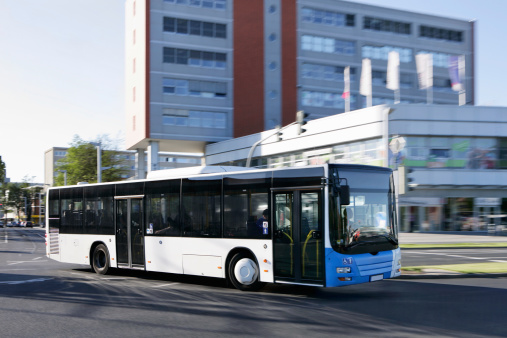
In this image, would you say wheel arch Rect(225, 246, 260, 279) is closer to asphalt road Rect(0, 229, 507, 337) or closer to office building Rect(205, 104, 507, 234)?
asphalt road Rect(0, 229, 507, 337)

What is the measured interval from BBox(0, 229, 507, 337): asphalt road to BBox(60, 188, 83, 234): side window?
8.55ft

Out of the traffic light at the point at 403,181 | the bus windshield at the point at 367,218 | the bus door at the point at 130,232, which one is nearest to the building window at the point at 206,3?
the traffic light at the point at 403,181

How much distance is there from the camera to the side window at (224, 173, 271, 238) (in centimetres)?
1180

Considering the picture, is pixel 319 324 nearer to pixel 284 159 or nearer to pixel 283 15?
pixel 284 159

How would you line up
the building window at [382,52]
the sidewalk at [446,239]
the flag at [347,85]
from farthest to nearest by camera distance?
the building window at [382,52]
the flag at [347,85]
the sidewalk at [446,239]

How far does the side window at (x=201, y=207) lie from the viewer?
12773 millimetres

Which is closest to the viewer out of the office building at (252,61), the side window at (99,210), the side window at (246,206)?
the side window at (246,206)

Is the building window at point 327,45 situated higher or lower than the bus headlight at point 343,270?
higher

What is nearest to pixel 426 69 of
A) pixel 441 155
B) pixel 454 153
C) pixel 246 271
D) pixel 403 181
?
pixel 441 155

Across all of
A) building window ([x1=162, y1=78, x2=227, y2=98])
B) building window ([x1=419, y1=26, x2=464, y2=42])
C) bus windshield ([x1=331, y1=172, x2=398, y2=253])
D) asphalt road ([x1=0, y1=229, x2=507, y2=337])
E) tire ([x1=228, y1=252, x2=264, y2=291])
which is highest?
building window ([x1=419, y1=26, x2=464, y2=42])

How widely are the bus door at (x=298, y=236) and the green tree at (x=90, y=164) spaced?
57.3 m

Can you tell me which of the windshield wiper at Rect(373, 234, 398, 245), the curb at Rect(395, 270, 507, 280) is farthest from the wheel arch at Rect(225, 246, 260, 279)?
the curb at Rect(395, 270, 507, 280)

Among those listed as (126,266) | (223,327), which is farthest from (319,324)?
(126,266)

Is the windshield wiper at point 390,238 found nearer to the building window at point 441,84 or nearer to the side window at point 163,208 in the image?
the side window at point 163,208
